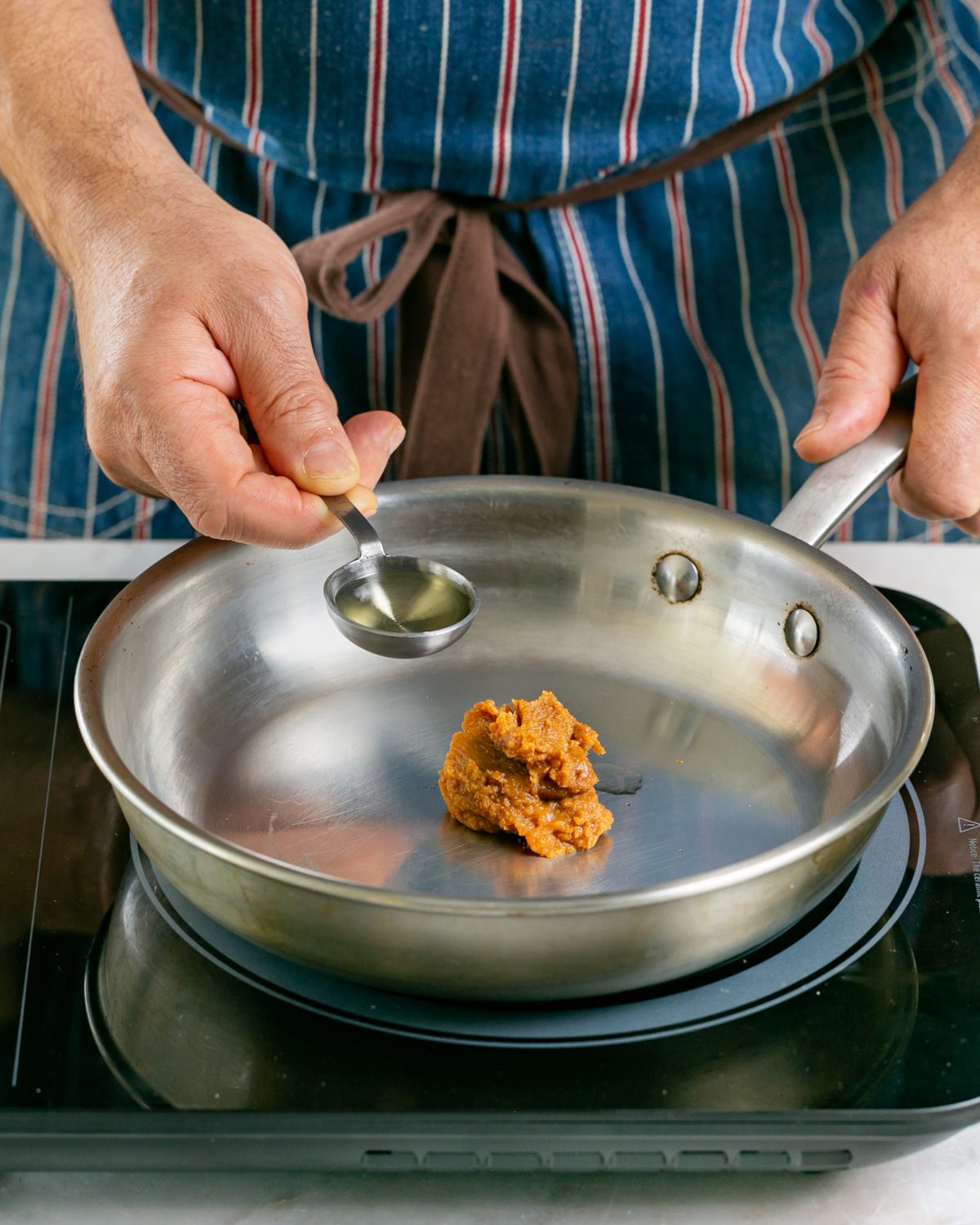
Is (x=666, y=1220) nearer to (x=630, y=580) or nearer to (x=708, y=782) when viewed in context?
(x=708, y=782)

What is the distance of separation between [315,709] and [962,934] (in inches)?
14.7

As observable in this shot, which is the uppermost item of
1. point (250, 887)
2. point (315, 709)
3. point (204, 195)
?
point (204, 195)

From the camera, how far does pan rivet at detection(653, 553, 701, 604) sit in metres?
0.80

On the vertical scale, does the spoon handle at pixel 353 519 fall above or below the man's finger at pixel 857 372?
→ below

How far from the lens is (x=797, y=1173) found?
52 centimetres

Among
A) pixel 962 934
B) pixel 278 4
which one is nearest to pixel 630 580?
pixel 962 934

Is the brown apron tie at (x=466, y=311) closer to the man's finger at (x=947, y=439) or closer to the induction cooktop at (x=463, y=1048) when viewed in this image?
the man's finger at (x=947, y=439)

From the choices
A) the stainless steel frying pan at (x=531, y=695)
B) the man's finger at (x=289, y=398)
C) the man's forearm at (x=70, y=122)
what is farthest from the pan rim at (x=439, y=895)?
the man's forearm at (x=70, y=122)

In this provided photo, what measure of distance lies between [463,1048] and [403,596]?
0.29m

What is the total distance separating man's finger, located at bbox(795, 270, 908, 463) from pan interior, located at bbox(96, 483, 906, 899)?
8 centimetres

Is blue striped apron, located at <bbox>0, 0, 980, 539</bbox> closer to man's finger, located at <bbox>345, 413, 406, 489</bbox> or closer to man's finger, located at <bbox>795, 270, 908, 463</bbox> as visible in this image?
man's finger, located at <bbox>795, 270, 908, 463</bbox>

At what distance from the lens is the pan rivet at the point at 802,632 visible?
744mm

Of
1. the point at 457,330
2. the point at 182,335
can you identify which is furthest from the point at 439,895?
the point at 457,330

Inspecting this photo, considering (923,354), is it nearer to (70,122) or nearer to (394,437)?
(394,437)
